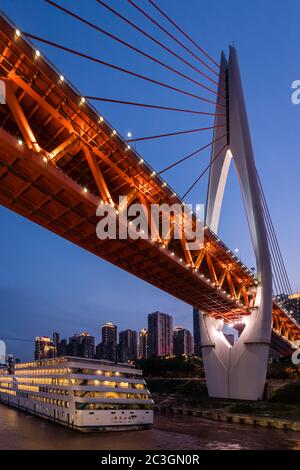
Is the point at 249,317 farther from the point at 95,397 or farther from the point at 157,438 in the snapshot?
the point at 95,397

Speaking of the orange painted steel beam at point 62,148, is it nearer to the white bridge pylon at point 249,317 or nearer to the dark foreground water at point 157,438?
the dark foreground water at point 157,438

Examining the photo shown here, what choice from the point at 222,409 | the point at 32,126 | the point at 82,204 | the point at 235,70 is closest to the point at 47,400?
the point at 222,409

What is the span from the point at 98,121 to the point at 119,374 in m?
22.7

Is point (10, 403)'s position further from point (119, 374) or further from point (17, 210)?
point (17, 210)

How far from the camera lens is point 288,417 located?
37781mm

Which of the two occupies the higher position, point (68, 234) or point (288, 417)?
point (68, 234)

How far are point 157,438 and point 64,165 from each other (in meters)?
20.0

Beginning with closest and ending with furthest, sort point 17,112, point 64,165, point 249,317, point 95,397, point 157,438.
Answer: point 17,112, point 64,165, point 157,438, point 95,397, point 249,317

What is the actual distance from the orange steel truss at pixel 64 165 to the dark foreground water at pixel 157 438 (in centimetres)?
1194

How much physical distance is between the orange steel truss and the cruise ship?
28.6 feet

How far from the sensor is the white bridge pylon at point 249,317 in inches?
1666

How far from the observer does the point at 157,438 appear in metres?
30.7

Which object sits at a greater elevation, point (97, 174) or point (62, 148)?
point (62, 148)

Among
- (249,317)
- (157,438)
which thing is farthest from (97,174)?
(249,317)
